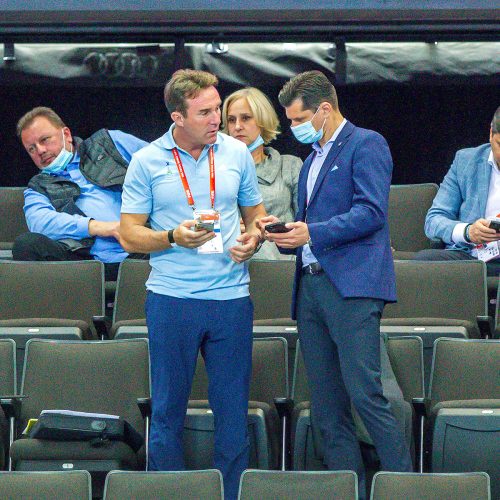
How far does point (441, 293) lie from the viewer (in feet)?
18.5

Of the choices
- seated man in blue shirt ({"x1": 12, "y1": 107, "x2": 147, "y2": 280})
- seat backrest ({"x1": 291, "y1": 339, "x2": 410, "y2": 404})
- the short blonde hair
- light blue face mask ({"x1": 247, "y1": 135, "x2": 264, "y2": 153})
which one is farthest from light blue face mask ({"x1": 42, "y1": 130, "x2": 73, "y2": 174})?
seat backrest ({"x1": 291, "y1": 339, "x2": 410, "y2": 404})

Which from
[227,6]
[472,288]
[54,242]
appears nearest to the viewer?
[472,288]

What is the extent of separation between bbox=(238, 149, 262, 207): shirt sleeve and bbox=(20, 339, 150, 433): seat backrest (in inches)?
26.8

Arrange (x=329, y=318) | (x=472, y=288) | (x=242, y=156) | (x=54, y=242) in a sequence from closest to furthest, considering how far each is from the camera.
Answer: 1. (x=329, y=318)
2. (x=242, y=156)
3. (x=472, y=288)
4. (x=54, y=242)

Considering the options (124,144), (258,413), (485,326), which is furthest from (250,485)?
(124,144)

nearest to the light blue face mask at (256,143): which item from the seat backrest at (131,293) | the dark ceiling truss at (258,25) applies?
the seat backrest at (131,293)

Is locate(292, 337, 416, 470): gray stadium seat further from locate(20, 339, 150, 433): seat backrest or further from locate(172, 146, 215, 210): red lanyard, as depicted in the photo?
locate(172, 146, 215, 210): red lanyard

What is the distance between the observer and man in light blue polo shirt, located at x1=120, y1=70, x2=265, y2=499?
4.57 m

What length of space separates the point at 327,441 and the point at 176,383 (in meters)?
0.55

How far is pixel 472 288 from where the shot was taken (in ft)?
18.5

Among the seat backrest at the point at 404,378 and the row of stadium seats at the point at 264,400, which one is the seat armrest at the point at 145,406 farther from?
the seat backrest at the point at 404,378

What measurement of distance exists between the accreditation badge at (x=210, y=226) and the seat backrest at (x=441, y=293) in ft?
4.24

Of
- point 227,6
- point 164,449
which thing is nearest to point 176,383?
point 164,449

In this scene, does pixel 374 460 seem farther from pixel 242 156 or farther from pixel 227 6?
pixel 227 6
